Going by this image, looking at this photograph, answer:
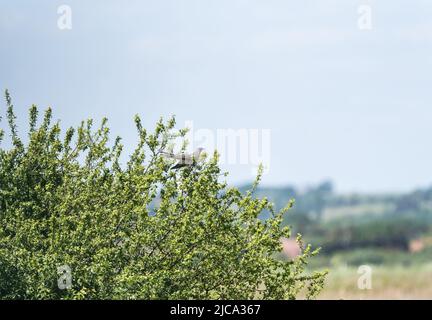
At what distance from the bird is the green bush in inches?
5.6

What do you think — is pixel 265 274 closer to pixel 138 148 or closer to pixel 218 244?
pixel 218 244

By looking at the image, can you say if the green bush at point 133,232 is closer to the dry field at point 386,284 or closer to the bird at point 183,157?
the bird at point 183,157

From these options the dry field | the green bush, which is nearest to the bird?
the green bush

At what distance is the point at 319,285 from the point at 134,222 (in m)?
3.88

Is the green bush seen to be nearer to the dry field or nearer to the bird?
the bird

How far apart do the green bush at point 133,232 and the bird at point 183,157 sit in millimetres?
143

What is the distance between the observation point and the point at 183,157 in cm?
1884

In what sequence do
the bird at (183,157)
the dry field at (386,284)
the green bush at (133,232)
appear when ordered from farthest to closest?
the dry field at (386,284) → the bird at (183,157) → the green bush at (133,232)

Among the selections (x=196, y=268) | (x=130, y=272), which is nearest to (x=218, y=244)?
(x=196, y=268)

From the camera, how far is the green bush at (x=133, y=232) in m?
16.7

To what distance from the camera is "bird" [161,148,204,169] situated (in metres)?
18.7

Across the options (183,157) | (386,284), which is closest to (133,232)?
(183,157)

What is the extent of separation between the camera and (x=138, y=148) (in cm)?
1920

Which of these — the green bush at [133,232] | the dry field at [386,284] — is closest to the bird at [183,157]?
the green bush at [133,232]
